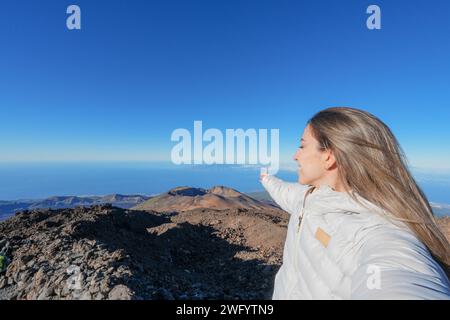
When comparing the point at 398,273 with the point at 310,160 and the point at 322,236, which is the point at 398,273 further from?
the point at 310,160

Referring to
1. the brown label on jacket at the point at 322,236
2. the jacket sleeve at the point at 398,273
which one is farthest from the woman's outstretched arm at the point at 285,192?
the jacket sleeve at the point at 398,273

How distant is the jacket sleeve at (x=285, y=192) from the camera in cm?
286

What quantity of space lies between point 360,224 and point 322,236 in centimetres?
29

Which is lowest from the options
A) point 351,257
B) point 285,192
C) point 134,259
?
point 134,259

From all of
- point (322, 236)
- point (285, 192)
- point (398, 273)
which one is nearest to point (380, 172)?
point (322, 236)

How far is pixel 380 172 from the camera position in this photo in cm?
169

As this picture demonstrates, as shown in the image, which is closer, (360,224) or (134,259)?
(360,224)

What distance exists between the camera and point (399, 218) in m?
1.54

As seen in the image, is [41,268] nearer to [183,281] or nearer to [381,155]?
[183,281]

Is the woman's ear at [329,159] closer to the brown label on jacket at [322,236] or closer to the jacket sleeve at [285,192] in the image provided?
the brown label on jacket at [322,236]
